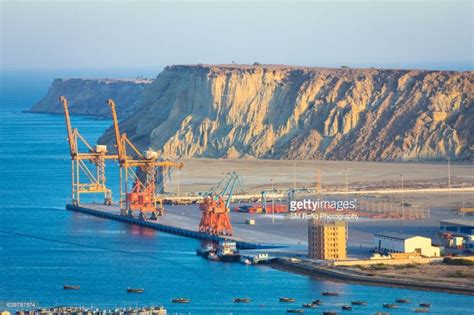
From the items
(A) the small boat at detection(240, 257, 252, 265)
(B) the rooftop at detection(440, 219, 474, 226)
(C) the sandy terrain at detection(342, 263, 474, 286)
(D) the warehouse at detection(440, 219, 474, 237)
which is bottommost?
(C) the sandy terrain at detection(342, 263, 474, 286)

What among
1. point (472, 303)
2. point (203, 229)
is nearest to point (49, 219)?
point (203, 229)

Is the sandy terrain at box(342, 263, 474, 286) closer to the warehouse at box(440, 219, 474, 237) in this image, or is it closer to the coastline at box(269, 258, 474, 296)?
the coastline at box(269, 258, 474, 296)

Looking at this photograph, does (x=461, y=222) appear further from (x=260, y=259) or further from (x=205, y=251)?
(x=205, y=251)

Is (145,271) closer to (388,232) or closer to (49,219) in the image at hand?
(388,232)

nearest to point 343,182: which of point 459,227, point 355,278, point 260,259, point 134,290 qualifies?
point 459,227

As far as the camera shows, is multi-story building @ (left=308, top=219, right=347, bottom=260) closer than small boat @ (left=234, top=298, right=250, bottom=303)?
No

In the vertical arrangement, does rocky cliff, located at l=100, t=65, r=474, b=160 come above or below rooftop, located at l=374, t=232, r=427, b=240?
above

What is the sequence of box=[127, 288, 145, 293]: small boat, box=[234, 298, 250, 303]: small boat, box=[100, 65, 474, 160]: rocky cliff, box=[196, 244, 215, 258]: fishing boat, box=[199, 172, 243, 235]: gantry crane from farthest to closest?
box=[100, 65, 474, 160]: rocky cliff → box=[199, 172, 243, 235]: gantry crane → box=[196, 244, 215, 258]: fishing boat → box=[127, 288, 145, 293]: small boat → box=[234, 298, 250, 303]: small boat

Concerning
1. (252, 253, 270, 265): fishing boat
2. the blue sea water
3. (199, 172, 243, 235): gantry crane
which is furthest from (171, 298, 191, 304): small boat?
(199, 172, 243, 235): gantry crane
